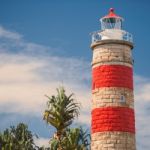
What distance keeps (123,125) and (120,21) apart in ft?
29.6

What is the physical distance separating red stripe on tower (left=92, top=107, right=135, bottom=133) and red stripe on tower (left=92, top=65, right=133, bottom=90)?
6.20 ft

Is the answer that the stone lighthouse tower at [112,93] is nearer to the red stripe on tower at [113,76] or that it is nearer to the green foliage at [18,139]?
the red stripe on tower at [113,76]

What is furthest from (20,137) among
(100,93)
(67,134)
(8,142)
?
(100,93)

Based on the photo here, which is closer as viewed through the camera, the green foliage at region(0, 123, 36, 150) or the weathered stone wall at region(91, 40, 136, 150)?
the weathered stone wall at region(91, 40, 136, 150)

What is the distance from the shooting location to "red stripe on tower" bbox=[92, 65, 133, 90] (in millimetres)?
39812

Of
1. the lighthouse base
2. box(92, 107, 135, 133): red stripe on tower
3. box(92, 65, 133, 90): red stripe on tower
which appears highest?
box(92, 65, 133, 90): red stripe on tower

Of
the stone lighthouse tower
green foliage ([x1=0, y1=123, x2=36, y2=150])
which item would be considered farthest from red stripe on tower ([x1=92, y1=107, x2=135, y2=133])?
green foliage ([x1=0, y1=123, x2=36, y2=150])

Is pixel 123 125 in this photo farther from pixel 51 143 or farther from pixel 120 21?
pixel 120 21

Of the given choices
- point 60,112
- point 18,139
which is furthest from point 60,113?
point 18,139

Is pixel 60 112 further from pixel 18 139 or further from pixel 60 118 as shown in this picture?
pixel 18 139

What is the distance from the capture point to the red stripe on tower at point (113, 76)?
39812 millimetres

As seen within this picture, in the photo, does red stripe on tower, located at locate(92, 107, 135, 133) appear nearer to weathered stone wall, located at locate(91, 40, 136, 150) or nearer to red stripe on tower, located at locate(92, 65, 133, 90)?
weathered stone wall, located at locate(91, 40, 136, 150)

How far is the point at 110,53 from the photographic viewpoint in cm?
4047

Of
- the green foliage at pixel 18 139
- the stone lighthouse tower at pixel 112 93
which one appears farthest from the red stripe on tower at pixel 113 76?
the green foliage at pixel 18 139
